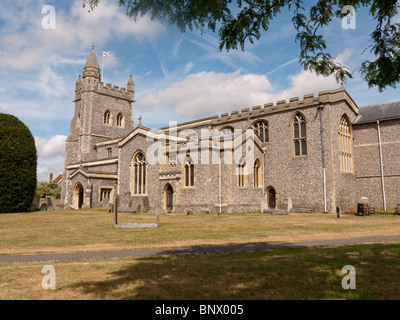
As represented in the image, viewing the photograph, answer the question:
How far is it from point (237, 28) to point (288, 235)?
9582 mm

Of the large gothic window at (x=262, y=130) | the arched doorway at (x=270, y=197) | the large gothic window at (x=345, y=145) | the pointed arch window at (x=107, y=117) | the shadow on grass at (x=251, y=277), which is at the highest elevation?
the pointed arch window at (x=107, y=117)

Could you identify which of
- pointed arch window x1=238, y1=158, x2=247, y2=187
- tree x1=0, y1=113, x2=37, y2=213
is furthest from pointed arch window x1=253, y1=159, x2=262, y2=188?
tree x1=0, y1=113, x2=37, y2=213

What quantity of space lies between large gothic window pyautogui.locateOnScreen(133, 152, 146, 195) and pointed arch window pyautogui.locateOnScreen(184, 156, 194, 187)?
597 centimetres

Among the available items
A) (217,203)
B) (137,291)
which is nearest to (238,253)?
(137,291)

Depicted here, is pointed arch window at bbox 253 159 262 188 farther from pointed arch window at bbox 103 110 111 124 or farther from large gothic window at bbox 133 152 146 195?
pointed arch window at bbox 103 110 111 124

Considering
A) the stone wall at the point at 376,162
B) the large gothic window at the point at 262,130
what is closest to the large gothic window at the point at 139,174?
the large gothic window at the point at 262,130

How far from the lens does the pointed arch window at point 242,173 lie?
92.0 feet

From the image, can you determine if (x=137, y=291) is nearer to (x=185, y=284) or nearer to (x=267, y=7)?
(x=185, y=284)

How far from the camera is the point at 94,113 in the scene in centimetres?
4928

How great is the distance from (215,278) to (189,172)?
21681mm

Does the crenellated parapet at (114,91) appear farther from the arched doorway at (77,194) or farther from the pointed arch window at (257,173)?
the pointed arch window at (257,173)

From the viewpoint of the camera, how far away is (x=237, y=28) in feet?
20.9

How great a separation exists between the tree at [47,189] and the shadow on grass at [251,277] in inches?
2133

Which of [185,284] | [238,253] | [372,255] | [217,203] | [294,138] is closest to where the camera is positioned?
[185,284]
